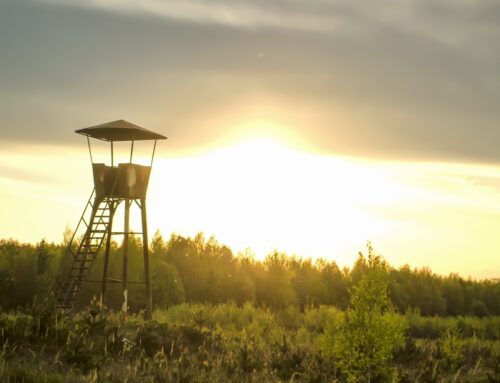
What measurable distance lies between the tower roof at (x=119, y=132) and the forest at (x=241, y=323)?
18.0ft

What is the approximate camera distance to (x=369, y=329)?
574 inches

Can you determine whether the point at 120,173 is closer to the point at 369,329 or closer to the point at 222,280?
the point at 222,280

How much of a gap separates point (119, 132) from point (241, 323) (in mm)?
9223

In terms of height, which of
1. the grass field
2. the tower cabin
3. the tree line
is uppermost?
the tower cabin

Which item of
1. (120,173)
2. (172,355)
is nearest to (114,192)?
(120,173)

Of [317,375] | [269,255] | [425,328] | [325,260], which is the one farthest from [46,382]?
[325,260]

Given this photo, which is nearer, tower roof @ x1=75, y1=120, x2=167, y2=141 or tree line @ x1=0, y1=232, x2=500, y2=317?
tower roof @ x1=75, y1=120, x2=167, y2=141

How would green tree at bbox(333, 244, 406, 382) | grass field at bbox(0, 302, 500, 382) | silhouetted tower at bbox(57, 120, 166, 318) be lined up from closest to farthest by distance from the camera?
grass field at bbox(0, 302, 500, 382)
green tree at bbox(333, 244, 406, 382)
silhouetted tower at bbox(57, 120, 166, 318)

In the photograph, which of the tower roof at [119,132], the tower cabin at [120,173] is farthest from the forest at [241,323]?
the tower roof at [119,132]

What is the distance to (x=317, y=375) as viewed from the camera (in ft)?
49.7

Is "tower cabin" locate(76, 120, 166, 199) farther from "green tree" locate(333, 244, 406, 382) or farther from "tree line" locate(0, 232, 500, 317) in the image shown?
"green tree" locate(333, 244, 406, 382)

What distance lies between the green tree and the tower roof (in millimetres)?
15185

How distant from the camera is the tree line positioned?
32688 millimetres

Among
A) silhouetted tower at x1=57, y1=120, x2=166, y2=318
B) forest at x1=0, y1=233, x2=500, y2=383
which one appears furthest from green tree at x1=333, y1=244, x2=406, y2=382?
silhouetted tower at x1=57, y1=120, x2=166, y2=318
